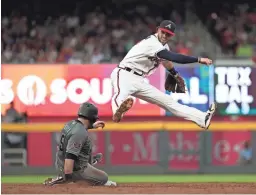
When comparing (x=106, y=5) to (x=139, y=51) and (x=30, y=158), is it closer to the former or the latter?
(x=30, y=158)

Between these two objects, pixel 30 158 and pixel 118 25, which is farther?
pixel 118 25

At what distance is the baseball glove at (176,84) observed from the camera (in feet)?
29.5

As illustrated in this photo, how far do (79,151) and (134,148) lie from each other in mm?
7216

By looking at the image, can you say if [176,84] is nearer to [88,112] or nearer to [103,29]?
[88,112]

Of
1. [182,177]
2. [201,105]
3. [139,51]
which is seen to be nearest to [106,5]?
[201,105]

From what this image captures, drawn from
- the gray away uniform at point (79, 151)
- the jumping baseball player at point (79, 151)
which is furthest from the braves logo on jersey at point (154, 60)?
the gray away uniform at point (79, 151)

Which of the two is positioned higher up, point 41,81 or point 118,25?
point 118,25

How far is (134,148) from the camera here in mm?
15000

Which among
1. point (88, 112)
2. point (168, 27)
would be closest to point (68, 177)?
point (88, 112)

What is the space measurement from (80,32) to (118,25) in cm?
104

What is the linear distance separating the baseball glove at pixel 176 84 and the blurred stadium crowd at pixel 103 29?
701 cm

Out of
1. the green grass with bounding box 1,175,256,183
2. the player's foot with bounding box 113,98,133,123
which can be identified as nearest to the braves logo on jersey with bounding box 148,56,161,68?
the player's foot with bounding box 113,98,133,123

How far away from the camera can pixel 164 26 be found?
323 inches

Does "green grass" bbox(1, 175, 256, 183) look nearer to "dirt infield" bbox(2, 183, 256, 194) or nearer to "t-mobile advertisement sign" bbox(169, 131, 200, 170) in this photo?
"t-mobile advertisement sign" bbox(169, 131, 200, 170)
